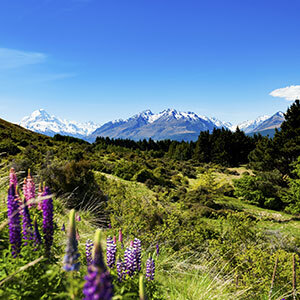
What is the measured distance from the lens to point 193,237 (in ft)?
26.0

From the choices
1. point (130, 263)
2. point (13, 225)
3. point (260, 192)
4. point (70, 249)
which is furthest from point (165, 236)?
point (260, 192)

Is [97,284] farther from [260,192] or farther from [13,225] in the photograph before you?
[260,192]

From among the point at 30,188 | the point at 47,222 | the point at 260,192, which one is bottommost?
the point at 260,192

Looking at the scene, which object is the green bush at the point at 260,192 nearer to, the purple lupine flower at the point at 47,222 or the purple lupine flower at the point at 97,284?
the purple lupine flower at the point at 47,222

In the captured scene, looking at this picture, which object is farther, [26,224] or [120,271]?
[120,271]

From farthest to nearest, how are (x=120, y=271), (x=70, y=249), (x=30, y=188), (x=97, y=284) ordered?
(x=30, y=188) → (x=120, y=271) → (x=70, y=249) → (x=97, y=284)

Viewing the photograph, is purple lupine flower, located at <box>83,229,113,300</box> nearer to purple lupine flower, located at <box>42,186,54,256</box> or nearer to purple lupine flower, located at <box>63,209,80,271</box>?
purple lupine flower, located at <box>63,209,80,271</box>

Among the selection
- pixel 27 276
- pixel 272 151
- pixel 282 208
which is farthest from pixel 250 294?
pixel 272 151

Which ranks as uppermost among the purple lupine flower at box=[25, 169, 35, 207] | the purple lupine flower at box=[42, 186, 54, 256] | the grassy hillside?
the purple lupine flower at box=[25, 169, 35, 207]

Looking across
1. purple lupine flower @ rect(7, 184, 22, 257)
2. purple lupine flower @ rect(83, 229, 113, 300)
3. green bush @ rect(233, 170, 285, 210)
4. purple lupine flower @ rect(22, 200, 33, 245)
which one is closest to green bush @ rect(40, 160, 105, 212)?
purple lupine flower @ rect(22, 200, 33, 245)

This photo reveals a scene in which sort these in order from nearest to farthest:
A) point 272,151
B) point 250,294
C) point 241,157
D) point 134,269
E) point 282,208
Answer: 1. point 134,269
2. point 250,294
3. point 282,208
4. point 272,151
5. point 241,157

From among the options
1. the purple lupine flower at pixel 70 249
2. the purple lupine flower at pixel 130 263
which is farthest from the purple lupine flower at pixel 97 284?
the purple lupine flower at pixel 130 263

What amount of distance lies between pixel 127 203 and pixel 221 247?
3682 millimetres

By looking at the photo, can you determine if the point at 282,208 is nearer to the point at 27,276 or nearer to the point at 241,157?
the point at 27,276
